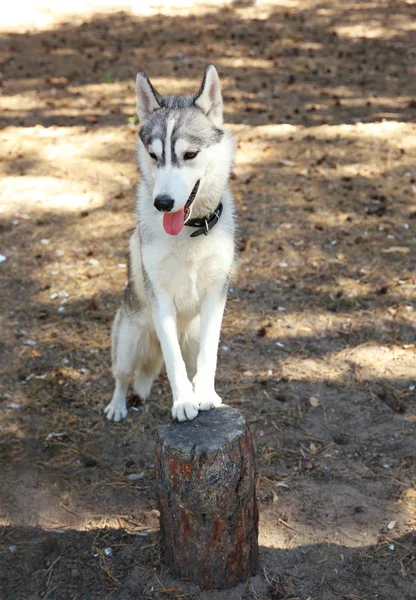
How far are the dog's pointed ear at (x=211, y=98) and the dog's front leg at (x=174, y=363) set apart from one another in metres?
1.00

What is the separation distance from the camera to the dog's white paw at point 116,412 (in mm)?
4805

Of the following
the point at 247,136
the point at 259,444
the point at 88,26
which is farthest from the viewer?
the point at 88,26

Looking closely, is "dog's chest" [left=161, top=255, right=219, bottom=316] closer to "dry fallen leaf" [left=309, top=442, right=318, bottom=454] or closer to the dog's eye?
the dog's eye

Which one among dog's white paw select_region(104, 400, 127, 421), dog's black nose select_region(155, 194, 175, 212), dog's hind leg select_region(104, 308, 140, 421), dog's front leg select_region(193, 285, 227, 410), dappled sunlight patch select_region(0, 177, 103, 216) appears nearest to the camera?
dog's black nose select_region(155, 194, 175, 212)

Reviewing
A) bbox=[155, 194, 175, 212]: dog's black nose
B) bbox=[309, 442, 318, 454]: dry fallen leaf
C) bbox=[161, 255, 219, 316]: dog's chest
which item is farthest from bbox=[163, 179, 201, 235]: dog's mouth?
bbox=[309, 442, 318, 454]: dry fallen leaf

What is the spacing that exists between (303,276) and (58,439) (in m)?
2.63

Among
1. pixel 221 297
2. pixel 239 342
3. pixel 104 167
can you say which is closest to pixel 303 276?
pixel 239 342

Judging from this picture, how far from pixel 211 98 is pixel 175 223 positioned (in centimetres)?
77

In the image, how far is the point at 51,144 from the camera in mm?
8250

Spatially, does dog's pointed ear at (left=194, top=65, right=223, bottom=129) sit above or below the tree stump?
above

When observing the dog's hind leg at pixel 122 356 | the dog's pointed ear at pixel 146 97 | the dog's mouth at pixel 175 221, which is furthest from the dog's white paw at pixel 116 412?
the dog's pointed ear at pixel 146 97

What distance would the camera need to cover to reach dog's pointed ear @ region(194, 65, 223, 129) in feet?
11.9

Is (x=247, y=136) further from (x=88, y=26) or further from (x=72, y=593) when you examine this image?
(x=72, y=593)

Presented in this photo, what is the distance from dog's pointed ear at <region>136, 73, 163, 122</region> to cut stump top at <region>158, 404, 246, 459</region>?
64.0 inches
